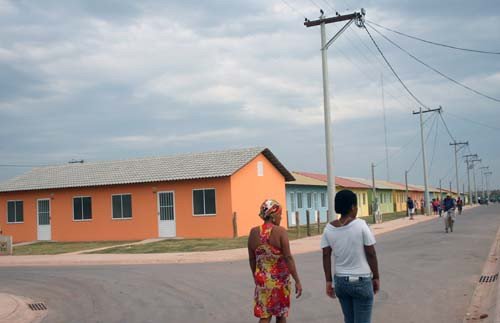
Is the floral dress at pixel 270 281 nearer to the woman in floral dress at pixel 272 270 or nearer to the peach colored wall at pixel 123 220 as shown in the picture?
the woman in floral dress at pixel 272 270

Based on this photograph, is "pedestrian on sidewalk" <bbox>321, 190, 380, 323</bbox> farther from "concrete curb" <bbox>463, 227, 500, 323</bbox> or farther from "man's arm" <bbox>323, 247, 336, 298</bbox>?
"concrete curb" <bbox>463, 227, 500, 323</bbox>

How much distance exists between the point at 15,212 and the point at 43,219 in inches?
91.3

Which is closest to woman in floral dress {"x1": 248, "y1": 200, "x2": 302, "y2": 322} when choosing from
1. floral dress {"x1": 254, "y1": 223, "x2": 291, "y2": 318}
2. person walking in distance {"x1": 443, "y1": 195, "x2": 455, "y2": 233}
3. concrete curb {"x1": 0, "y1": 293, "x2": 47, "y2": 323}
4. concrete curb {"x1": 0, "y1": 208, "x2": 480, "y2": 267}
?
floral dress {"x1": 254, "y1": 223, "x2": 291, "y2": 318}

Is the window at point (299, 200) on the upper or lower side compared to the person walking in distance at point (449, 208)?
upper

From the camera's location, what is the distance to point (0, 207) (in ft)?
114

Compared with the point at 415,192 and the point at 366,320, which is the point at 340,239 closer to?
the point at 366,320

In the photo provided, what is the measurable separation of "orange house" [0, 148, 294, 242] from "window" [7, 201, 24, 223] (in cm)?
6

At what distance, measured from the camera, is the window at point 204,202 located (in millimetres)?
28188

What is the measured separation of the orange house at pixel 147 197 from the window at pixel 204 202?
0.05m

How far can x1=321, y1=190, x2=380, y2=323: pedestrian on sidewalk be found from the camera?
4973 millimetres

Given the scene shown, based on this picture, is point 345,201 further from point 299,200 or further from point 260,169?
point 299,200

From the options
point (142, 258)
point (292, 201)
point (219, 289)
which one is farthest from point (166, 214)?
point (219, 289)

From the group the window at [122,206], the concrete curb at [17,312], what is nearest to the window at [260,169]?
the window at [122,206]

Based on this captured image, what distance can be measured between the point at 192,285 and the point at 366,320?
769cm
